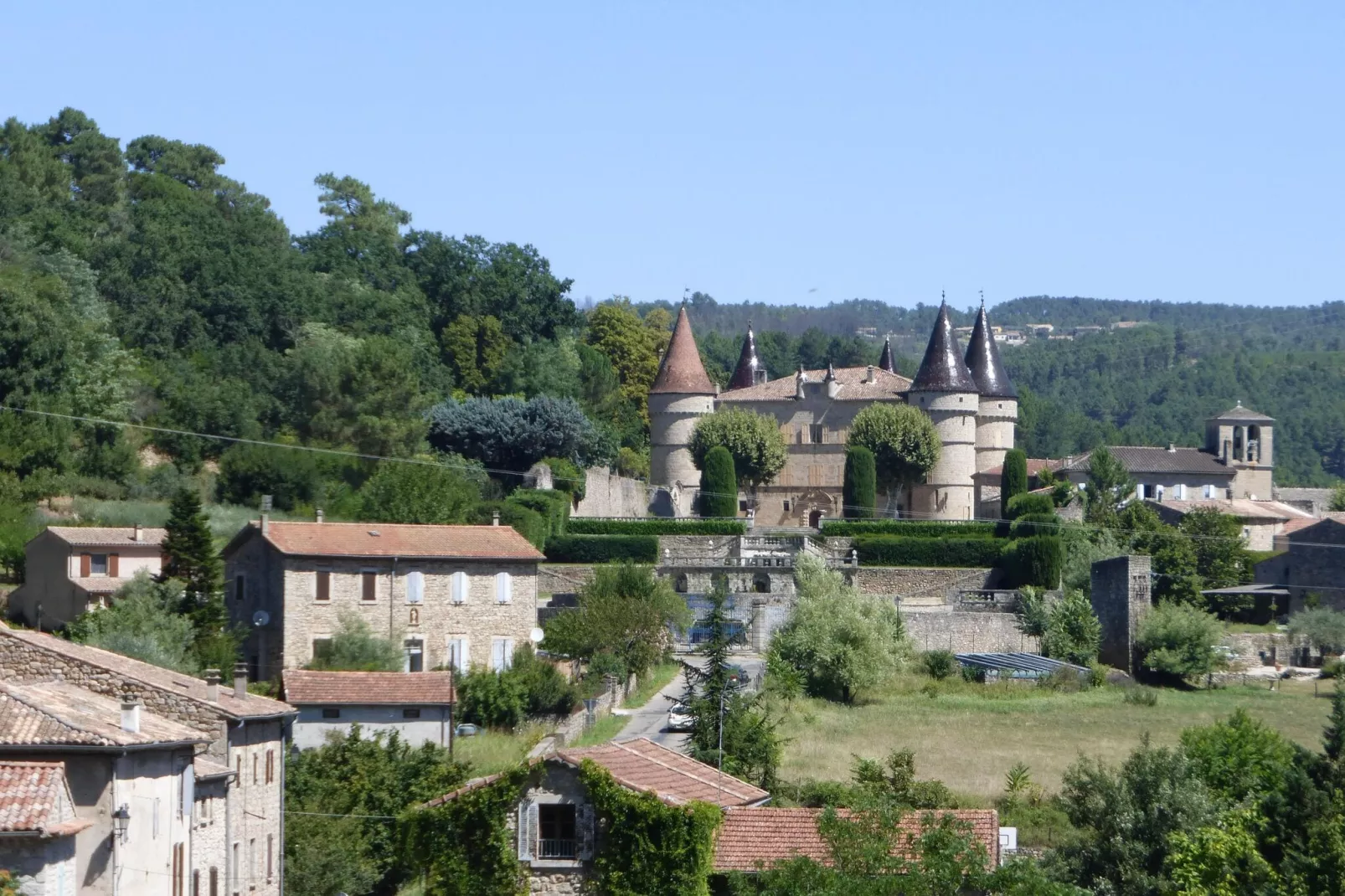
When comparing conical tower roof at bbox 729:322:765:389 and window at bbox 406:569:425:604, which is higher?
conical tower roof at bbox 729:322:765:389

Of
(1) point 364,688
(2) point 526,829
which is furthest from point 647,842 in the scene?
(1) point 364,688

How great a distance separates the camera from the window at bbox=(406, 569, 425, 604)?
48.0m

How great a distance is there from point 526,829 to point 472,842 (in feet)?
2.24

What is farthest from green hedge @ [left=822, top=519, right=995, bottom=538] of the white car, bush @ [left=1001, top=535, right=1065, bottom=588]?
the white car

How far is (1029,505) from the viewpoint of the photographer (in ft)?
222

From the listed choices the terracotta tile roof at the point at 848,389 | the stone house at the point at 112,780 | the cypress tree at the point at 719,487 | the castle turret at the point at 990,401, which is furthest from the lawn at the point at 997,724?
the terracotta tile roof at the point at 848,389

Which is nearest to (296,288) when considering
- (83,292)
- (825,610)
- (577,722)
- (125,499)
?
(83,292)

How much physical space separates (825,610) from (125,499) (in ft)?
63.1

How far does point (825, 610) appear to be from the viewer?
52938 mm

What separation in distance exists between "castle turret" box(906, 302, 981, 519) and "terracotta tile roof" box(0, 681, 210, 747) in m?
55.2

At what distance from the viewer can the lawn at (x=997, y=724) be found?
136ft

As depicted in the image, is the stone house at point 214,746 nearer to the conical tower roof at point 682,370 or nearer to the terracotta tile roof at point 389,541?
the terracotta tile roof at point 389,541

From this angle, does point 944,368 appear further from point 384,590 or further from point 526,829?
point 526,829

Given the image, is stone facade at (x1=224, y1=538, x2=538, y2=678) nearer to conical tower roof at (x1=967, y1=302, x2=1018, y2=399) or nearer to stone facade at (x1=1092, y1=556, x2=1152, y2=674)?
stone facade at (x1=1092, y1=556, x2=1152, y2=674)
